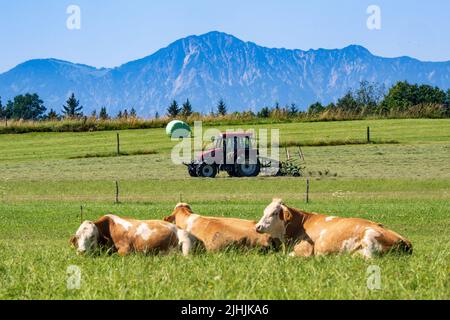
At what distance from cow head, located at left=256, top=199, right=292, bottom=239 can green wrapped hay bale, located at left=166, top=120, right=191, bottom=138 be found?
51.6 meters

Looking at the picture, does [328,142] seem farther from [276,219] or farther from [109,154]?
[276,219]

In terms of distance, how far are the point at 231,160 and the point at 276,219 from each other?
27.2m

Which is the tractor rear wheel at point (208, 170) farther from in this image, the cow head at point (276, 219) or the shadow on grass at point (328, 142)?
the cow head at point (276, 219)

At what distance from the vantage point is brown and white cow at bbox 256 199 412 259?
37.2 feet

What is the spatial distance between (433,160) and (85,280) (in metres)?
38.9

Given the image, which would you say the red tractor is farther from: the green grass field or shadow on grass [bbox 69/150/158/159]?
shadow on grass [bbox 69/150/158/159]

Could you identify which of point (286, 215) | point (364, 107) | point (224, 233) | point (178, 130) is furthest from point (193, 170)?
point (364, 107)

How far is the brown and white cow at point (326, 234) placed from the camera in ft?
37.2

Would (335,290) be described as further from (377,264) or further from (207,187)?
(207,187)

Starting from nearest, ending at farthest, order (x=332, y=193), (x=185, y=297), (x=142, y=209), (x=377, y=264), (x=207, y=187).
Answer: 1. (x=185, y=297)
2. (x=377, y=264)
3. (x=142, y=209)
4. (x=332, y=193)
5. (x=207, y=187)

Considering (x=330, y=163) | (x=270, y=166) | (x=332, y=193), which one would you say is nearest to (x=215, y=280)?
(x=332, y=193)

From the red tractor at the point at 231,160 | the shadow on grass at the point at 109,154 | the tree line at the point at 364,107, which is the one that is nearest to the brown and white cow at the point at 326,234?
the red tractor at the point at 231,160

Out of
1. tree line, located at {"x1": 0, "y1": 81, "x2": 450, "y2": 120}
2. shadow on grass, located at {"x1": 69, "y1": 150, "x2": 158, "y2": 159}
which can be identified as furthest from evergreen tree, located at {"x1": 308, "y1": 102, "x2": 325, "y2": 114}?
shadow on grass, located at {"x1": 69, "y1": 150, "x2": 158, "y2": 159}

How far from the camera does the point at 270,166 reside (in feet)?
132
